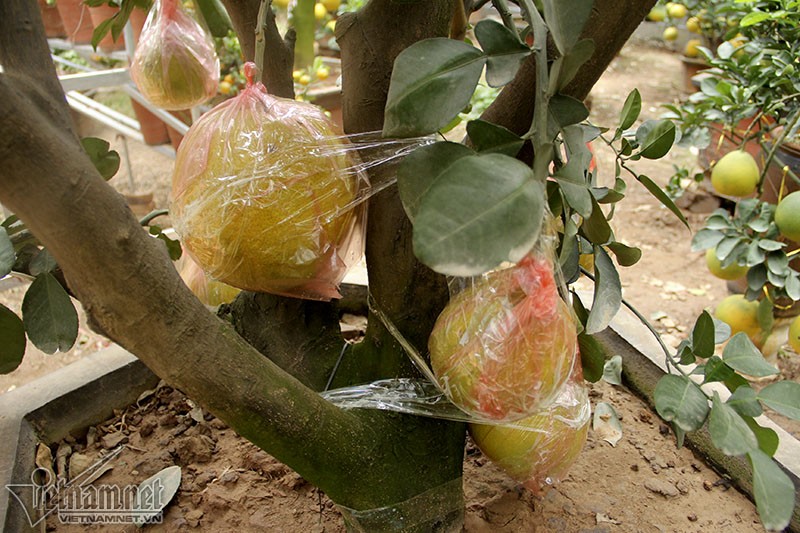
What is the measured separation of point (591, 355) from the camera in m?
0.76

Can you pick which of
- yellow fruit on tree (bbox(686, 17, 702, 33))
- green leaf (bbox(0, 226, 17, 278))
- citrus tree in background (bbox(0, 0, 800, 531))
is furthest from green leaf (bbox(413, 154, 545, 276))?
yellow fruit on tree (bbox(686, 17, 702, 33))

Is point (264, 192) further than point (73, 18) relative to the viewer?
No

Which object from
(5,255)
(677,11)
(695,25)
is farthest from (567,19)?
(677,11)

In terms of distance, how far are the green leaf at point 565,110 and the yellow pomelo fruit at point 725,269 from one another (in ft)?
3.99

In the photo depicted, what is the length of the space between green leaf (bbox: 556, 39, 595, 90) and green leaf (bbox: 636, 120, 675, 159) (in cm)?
21

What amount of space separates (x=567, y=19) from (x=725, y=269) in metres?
1.39

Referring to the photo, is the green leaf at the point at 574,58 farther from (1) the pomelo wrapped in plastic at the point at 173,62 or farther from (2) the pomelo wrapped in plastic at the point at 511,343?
(1) the pomelo wrapped in plastic at the point at 173,62

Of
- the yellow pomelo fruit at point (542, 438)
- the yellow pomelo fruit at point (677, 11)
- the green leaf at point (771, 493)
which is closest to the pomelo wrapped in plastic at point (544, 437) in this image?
the yellow pomelo fruit at point (542, 438)

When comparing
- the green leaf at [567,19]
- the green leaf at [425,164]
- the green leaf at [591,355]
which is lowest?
the green leaf at [591,355]

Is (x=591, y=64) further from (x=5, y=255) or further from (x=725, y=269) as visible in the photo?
(x=725, y=269)

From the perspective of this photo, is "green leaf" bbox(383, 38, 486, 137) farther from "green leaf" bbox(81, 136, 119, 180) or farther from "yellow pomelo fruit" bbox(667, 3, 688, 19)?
"yellow pomelo fruit" bbox(667, 3, 688, 19)

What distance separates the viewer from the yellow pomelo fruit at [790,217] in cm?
137

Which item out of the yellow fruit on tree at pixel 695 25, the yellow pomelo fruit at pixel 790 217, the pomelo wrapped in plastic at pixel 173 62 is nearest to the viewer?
the pomelo wrapped in plastic at pixel 173 62

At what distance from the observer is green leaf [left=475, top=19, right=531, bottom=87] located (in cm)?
52
